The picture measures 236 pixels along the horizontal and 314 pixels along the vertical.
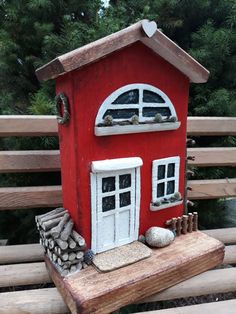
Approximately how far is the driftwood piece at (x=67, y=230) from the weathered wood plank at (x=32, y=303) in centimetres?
16

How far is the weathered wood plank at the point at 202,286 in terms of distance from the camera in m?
0.73

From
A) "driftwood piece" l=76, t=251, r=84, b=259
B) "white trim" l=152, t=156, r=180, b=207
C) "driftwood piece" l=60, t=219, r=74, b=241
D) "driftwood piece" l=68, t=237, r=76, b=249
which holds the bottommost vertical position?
"driftwood piece" l=76, t=251, r=84, b=259

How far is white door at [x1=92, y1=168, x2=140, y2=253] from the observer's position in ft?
2.23

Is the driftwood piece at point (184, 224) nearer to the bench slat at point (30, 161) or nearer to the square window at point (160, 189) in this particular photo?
the square window at point (160, 189)

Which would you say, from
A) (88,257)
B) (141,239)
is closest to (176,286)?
(141,239)

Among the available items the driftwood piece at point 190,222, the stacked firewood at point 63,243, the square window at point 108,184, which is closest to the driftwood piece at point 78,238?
the stacked firewood at point 63,243

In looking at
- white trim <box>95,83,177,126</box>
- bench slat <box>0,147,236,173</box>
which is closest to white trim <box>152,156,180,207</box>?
white trim <box>95,83,177,126</box>

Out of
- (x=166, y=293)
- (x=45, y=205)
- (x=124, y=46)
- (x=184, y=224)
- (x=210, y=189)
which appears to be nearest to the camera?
(x=124, y=46)

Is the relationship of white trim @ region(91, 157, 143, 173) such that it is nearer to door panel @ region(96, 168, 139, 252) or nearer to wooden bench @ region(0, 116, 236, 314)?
door panel @ region(96, 168, 139, 252)

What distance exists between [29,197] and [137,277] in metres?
0.44

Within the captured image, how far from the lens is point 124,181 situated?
709mm

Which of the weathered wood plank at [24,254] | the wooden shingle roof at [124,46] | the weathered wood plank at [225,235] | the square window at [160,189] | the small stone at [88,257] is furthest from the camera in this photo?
the weathered wood plank at [225,235]

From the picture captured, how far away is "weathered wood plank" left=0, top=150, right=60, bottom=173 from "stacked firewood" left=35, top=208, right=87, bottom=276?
25 centimetres

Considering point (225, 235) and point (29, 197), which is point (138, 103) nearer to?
point (29, 197)
